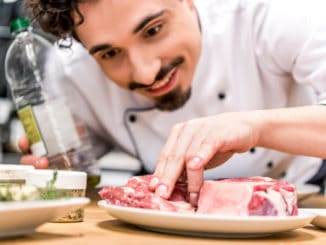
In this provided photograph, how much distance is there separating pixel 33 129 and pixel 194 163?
0.56m

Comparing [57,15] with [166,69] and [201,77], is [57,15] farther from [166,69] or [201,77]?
[201,77]

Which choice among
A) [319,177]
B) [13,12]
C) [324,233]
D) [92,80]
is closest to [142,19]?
[92,80]

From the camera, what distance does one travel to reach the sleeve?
58.2 inches

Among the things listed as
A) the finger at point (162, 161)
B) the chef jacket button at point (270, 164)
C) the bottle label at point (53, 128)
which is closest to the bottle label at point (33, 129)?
the bottle label at point (53, 128)

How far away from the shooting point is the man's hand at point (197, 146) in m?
0.92

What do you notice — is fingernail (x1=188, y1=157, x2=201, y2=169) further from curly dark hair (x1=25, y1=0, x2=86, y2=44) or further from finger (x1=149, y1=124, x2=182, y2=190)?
curly dark hair (x1=25, y1=0, x2=86, y2=44)

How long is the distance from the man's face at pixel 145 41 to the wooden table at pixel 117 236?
1.86ft

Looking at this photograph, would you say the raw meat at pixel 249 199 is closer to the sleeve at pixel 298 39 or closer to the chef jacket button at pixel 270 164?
the sleeve at pixel 298 39

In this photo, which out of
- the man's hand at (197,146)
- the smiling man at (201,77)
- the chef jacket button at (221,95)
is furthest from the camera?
the chef jacket button at (221,95)

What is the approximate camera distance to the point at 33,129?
1.38 metres

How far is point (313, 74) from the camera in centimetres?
149

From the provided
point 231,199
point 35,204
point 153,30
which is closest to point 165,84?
point 153,30

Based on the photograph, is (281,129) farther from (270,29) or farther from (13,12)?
(13,12)

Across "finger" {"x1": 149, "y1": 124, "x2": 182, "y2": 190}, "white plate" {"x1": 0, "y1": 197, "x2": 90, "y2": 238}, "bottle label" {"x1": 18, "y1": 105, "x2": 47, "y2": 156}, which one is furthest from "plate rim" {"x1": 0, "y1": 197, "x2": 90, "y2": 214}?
"bottle label" {"x1": 18, "y1": 105, "x2": 47, "y2": 156}
